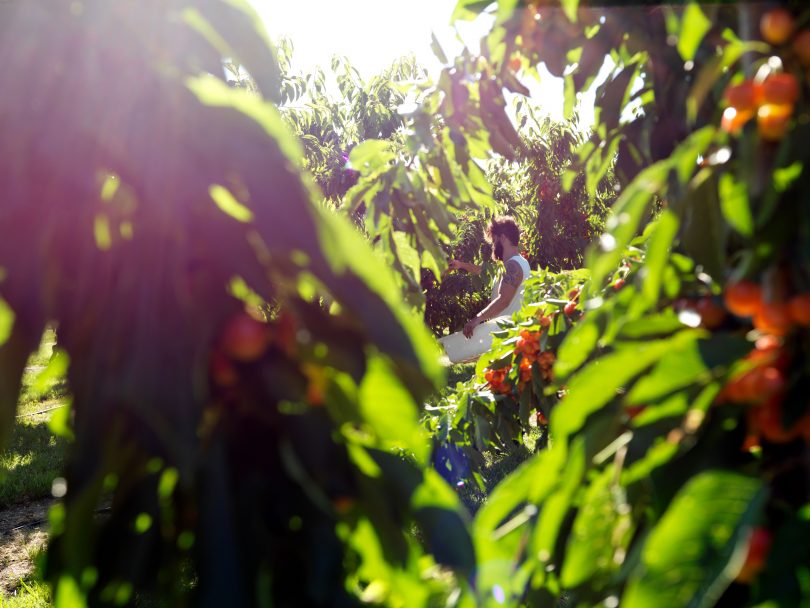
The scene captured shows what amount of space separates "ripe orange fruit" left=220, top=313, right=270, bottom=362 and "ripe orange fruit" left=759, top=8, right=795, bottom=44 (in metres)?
0.53

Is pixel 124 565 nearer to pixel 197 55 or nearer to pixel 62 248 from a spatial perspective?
pixel 62 248

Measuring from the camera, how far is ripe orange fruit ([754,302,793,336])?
595 millimetres

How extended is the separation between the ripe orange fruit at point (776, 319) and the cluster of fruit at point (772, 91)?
5.7 inches

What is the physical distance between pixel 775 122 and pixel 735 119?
5 centimetres

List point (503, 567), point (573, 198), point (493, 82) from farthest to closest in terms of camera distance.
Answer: point (573, 198) < point (493, 82) < point (503, 567)

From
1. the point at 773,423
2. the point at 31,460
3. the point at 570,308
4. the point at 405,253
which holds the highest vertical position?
the point at 773,423

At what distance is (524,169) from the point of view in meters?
11.6

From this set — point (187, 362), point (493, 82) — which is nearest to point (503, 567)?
point (187, 362)

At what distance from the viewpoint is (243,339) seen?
0.49 m

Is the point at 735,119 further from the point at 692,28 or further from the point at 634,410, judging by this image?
the point at 634,410

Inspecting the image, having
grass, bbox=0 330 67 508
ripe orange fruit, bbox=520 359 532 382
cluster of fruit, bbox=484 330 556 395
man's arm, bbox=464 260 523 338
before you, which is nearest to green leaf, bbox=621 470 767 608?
cluster of fruit, bbox=484 330 556 395

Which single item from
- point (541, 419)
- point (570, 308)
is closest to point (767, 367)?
point (570, 308)

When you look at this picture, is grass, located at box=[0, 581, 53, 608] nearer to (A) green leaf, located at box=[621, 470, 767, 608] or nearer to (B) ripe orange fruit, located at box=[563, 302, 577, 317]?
(B) ripe orange fruit, located at box=[563, 302, 577, 317]

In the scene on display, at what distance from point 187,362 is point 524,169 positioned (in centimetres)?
1157
